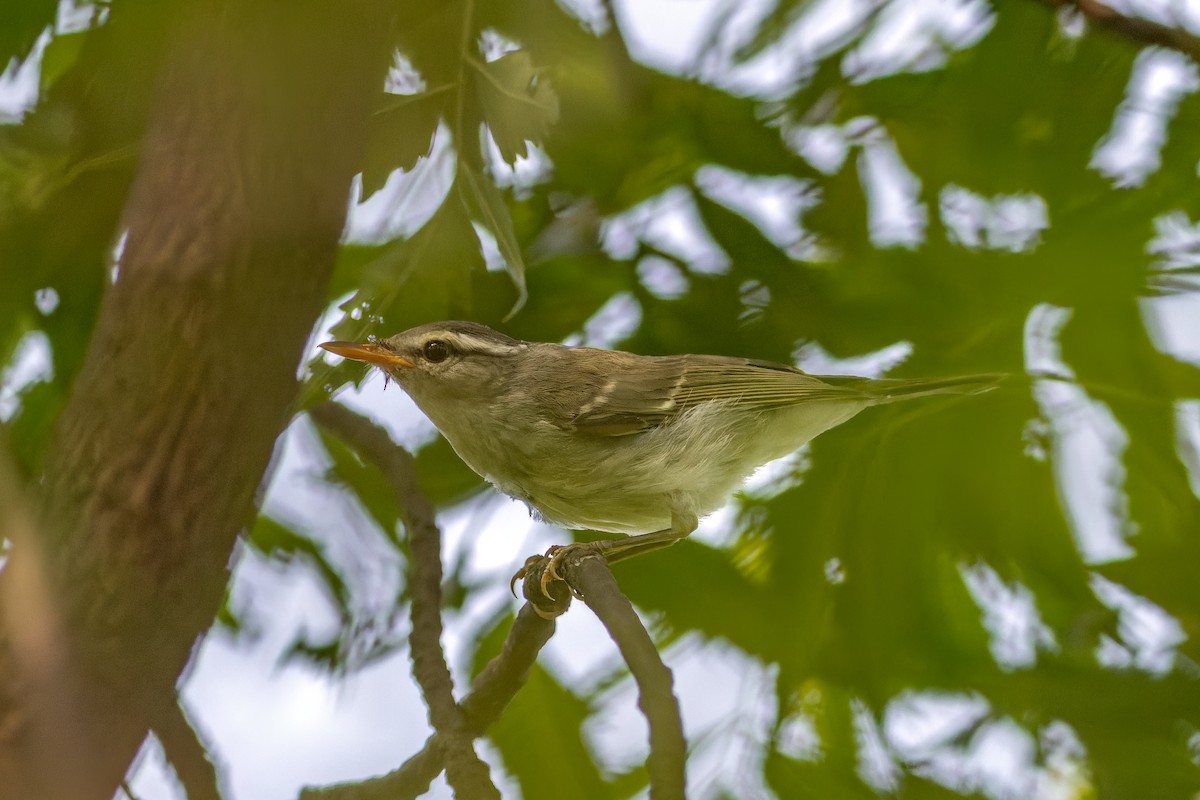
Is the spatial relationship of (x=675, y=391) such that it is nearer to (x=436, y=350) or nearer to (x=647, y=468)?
(x=647, y=468)

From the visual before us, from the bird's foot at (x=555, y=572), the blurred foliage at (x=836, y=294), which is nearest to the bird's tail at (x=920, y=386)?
the blurred foliage at (x=836, y=294)

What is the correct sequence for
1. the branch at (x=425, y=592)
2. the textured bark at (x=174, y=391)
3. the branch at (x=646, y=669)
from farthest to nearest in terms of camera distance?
the textured bark at (x=174, y=391)
the branch at (x=425, y=592)
the branch at (x=646, y=669)

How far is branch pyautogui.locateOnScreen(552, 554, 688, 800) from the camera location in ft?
4.67

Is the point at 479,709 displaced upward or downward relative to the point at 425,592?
downward

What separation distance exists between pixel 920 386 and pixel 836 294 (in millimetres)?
243

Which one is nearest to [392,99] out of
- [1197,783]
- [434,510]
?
[434,510]

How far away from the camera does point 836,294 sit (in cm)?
216

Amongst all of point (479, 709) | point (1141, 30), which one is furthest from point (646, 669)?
point (1141, 30)

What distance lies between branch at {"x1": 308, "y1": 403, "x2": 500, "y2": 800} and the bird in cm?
14

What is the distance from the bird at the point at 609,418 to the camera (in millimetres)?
2354

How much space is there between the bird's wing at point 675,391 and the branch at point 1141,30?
87 cm

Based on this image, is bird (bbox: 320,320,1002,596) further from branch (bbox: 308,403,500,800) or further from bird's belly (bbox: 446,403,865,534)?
branch (bbox: 308,403,500,800)

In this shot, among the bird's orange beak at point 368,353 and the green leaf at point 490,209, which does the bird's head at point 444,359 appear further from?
the green leaf at point 490,209

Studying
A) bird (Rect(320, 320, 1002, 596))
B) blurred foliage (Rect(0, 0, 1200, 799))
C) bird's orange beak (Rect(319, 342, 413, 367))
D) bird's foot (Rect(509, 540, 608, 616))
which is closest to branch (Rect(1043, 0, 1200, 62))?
blurred foliage (Rect(0, 0, 1200, 799))
